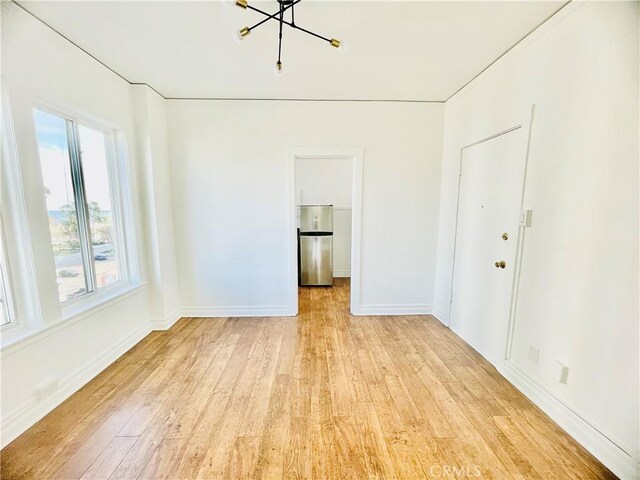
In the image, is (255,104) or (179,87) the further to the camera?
(255,104)

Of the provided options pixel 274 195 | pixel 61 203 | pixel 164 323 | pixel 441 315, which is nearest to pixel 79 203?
pixel 61 203

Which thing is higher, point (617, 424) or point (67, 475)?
point (617, 424)

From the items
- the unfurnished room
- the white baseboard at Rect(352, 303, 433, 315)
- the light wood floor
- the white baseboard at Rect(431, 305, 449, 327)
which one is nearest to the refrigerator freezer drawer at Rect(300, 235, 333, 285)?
the unfurnished room

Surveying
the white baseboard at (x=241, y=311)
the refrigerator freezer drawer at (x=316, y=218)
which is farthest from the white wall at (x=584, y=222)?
the refrigerator freezer drawer at (x=316, y=218)

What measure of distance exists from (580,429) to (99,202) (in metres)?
3.91

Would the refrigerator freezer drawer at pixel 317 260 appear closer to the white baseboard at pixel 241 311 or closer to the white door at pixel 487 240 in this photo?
the white baseboard at pixel 241 311

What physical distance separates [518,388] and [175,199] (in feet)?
12.3

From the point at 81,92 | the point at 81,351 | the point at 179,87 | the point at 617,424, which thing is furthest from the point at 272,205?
the point at 617,424

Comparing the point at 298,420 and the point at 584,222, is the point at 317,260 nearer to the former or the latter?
the point at 298,420

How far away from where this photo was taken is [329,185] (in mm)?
4797

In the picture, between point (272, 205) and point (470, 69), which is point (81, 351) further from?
point (470, 69)

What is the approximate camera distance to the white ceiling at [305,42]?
1.57 metres

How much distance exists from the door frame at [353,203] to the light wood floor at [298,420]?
0.77 meters

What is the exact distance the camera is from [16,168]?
153cm
